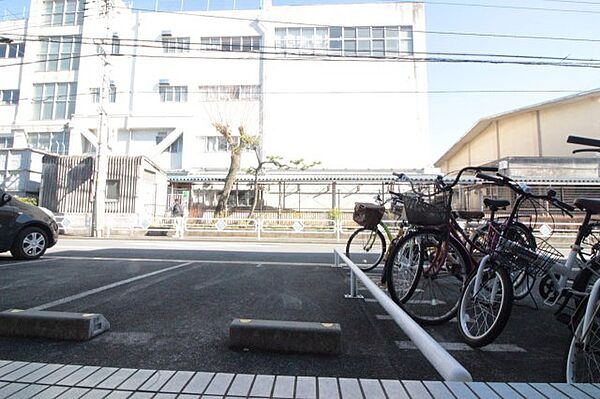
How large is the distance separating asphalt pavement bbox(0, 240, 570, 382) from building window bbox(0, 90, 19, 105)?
31494 millimetres

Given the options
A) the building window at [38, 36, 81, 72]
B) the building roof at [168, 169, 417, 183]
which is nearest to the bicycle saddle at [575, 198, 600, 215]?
the building roof at [168, 169, 417, 183]

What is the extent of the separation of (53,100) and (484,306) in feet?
115

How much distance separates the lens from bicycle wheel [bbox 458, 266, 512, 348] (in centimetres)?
247

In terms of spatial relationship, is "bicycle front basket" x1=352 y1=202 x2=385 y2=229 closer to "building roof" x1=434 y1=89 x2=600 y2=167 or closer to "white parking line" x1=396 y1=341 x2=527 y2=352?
"white parking line" x1=396 y1=341 x2=527 y2=352

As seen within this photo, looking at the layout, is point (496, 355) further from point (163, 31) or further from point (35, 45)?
point (35, 45)

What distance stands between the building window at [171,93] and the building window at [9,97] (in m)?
12.4

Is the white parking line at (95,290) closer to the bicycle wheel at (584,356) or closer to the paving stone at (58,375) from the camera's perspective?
the paving stone at (58,375)

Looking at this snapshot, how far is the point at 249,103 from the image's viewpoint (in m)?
27.2

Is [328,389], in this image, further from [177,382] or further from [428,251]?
[428,251]

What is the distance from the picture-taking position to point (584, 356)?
1.83 meters

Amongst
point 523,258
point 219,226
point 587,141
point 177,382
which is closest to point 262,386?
point 177,382

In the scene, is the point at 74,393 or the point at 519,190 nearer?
the point at 74,393

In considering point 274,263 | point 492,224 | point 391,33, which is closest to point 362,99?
point 391,33

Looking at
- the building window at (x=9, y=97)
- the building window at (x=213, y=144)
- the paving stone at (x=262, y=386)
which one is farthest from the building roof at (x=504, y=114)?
the building window at (x=9, y=97)
